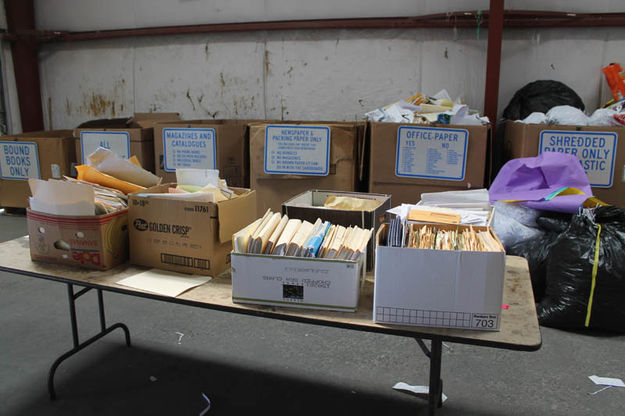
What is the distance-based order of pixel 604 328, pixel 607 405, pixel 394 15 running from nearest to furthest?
pixel 607 405 < pixel 604 328 < pixel 394 15

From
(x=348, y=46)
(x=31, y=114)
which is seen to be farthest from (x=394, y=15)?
(x=31, y=114)

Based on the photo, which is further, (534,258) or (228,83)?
(228,83)

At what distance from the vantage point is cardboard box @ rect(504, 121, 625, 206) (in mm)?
2695

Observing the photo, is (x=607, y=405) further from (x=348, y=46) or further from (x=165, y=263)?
(x=348, y=46)

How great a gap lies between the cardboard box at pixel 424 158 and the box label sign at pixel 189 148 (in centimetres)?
110

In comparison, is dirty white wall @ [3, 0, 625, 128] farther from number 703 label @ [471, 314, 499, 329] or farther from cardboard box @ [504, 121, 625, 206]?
number 703 label @ [471, 314, 499, 329]

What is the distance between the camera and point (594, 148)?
2.71 m

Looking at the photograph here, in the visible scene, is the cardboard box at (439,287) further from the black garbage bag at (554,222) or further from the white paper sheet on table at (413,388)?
the black garbage bag at (554,222)

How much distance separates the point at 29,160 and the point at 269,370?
3.24 meters

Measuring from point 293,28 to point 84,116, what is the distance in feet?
8.07

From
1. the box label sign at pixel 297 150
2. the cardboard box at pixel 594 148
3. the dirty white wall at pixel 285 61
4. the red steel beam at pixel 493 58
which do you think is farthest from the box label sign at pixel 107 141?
the cardboard box at pixel 594 148

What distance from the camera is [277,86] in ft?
13.7

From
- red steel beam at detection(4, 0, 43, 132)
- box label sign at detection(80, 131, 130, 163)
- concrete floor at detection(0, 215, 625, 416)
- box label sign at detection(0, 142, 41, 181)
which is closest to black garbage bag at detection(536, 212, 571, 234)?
concrete floor at detection(0, 215, 625, 416)

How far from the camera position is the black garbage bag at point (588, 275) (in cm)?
218
